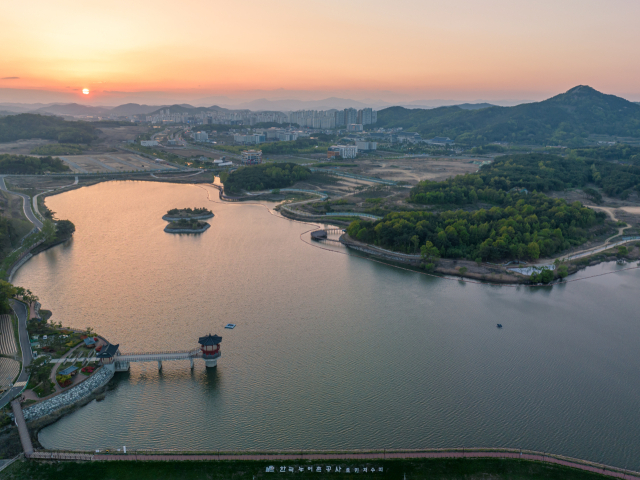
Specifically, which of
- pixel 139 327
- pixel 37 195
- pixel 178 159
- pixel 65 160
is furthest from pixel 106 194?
pixel 139 327

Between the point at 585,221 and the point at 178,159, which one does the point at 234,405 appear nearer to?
the point at 585,221

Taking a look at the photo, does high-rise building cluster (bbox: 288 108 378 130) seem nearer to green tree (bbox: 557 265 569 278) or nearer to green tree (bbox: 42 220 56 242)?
green tree (bbox: 42 220 56 242)

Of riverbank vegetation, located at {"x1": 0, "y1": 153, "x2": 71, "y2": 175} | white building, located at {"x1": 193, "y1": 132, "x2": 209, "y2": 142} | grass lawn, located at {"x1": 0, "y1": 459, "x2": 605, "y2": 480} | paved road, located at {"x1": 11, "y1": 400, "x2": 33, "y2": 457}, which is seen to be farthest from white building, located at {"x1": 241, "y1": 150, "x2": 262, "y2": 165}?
grass lawn, located at {"x1": 0, "y1": 459, "x2": 605, "y2": 480}

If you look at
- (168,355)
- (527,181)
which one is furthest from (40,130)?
(168,355)

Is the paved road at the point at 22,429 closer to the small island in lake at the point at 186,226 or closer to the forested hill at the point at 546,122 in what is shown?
the small island in lake at the point at 186,226

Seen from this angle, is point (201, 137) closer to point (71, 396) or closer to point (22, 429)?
point (71, 396)

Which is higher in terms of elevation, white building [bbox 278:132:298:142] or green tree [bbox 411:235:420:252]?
white building [bbox 278:132:298:142]
